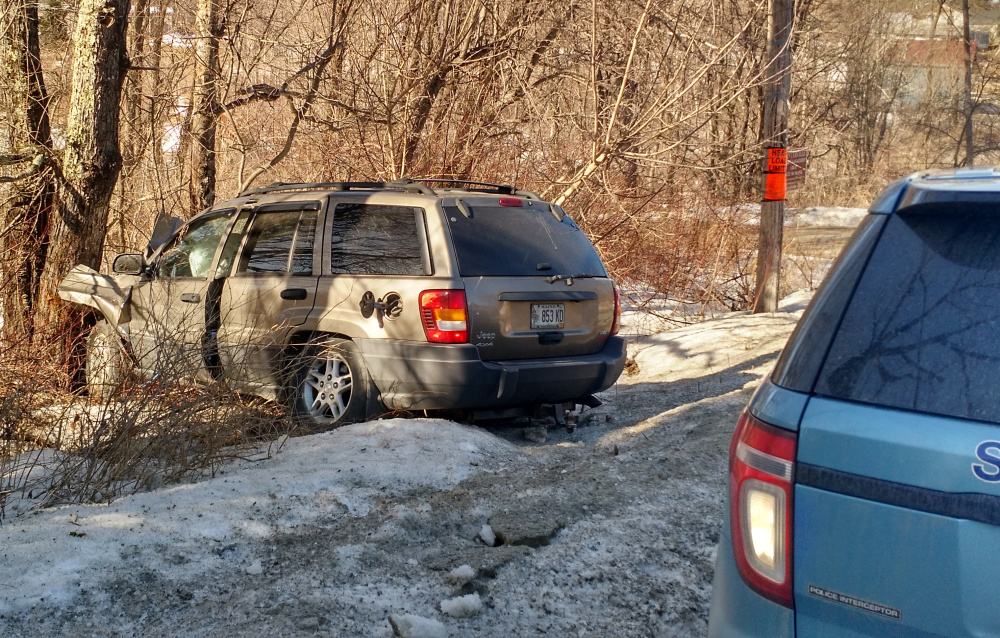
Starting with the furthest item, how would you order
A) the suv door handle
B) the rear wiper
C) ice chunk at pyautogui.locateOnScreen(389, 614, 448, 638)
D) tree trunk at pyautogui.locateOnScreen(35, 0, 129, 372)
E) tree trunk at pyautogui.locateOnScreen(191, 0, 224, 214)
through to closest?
tree trunk at pyautogui.locateOnScreen(191, 0, 224, 214) < tree trunk at pyautogui.locateOnScreen(35, 0, 129, 372) < the suv door handle < the rear wiper < ice chunk at pyautogui.locateOnScreen(389, 614, 448, 638)

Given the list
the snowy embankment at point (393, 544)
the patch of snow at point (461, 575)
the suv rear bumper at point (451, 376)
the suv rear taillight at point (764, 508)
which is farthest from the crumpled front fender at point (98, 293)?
the suv rear taillight at point (764, 508)

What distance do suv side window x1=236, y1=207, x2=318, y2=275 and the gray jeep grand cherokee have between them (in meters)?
0.01

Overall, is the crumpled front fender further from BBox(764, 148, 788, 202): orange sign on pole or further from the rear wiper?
BBox(764, 148, 788, 202): orange sign on pole

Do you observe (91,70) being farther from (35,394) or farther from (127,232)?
(127,232)

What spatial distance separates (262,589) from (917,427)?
116 inches

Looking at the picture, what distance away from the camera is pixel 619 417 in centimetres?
784

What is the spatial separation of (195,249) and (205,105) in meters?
4.12

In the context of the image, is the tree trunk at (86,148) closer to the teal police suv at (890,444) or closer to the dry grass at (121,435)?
the dry grass at (121,435)

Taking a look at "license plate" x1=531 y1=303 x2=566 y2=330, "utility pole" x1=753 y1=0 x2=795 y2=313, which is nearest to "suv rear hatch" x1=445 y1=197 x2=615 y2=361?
"license plate" x1=531 y1=303 x2=566 y2=330

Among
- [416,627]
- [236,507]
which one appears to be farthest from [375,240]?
[416,627]

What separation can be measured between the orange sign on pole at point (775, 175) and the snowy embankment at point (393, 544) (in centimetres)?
615

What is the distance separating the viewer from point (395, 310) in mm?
6383

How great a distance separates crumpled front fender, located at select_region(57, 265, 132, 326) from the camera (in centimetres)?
818

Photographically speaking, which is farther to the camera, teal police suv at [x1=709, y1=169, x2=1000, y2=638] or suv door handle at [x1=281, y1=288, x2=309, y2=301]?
suv door handle at [x1=281, y1=288, x2=309, y2=301]
